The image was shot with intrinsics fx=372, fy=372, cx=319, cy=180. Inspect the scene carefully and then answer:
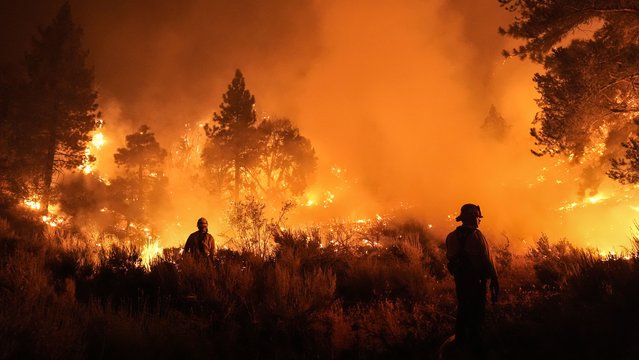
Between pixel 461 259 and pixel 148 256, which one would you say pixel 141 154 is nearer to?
pixel 148 256

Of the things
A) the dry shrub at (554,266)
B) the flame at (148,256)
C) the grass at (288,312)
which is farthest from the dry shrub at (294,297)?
the dry shrub at (554,266)

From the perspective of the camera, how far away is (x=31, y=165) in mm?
22672

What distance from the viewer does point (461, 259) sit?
207 inches

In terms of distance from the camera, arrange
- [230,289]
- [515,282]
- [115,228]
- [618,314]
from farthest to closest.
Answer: [115,228] < [515,282] < [230,289] < [618,314]

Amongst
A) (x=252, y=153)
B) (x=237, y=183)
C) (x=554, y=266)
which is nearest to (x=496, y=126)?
(x=252, y=153)

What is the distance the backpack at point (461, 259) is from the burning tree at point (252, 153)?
93.2 feet

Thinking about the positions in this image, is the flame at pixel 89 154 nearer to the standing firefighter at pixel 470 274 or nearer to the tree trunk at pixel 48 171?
the tree trunk at pixel 48 171

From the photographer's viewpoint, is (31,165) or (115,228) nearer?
(31,165)

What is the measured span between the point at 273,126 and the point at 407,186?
59.4ft

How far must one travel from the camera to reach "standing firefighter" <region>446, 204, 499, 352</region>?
5.08 metres

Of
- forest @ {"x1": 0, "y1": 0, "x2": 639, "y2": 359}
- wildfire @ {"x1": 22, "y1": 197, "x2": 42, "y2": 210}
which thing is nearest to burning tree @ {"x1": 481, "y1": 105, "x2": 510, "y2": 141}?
forest @ {"x1": 0, "y1": 0, "x2": 639, "y2": 359}

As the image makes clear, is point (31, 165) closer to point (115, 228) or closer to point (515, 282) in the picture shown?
point (115, 228)

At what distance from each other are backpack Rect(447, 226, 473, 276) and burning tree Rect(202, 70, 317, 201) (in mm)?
28419

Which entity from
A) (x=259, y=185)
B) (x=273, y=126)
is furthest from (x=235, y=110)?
(x=259, y=185)
